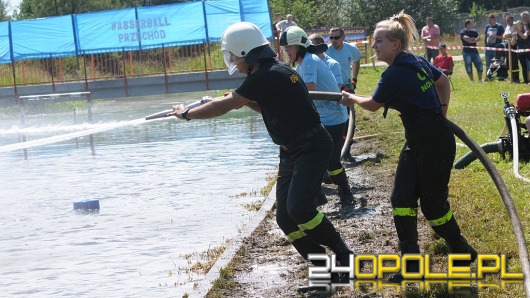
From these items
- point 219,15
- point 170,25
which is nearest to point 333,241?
point 219,15

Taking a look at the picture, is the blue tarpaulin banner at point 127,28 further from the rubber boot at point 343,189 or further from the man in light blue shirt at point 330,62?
the rubber boot at point 343,189

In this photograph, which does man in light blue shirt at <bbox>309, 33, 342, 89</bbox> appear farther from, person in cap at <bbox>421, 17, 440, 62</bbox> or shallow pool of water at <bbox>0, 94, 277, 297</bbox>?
person in cap at <bbox>421, 17, 440, 62</bbox>

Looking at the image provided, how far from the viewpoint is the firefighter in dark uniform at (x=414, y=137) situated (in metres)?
6.55

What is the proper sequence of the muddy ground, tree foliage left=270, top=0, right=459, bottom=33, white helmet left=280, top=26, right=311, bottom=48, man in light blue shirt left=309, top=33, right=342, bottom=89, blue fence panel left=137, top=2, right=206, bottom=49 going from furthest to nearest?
tree foliage left=270, top=0, right=459, bottom=33
blue fence panel left=137, top=2, right=206, bottom=49
man in light blue shirt left=309, top=33, right=342, bottom=89
white helmet left=280, top=26, right=311, bottom=48
the muddy ground

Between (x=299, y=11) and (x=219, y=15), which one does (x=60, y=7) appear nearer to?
(x=299, y=11)

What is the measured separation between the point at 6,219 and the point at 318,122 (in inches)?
224

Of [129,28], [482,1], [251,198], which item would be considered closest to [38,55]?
[129,28]

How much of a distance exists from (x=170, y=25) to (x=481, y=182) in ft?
69.2

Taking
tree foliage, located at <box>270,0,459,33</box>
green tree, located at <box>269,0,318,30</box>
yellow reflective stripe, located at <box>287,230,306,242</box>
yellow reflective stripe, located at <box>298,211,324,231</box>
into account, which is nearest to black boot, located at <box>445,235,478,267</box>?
yellow reflective stripe, located at <box>298,211,324,231</box>

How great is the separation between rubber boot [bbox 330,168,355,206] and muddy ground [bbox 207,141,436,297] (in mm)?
89

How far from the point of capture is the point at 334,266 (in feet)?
22.5

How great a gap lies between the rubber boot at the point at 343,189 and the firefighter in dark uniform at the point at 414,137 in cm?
367

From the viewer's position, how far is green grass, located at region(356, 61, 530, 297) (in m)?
7.41

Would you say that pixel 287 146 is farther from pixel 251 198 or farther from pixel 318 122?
pixel 251 198
